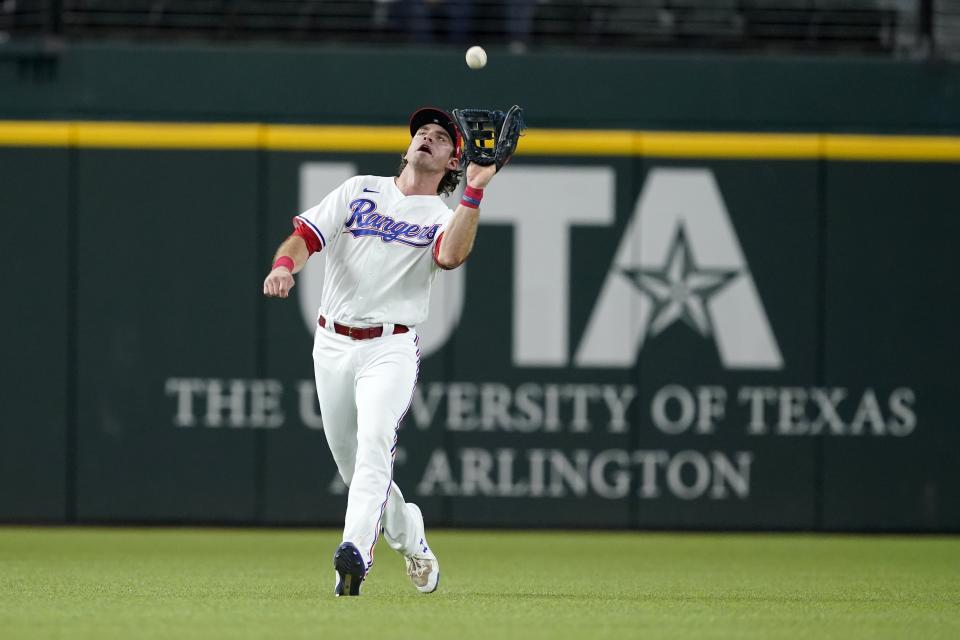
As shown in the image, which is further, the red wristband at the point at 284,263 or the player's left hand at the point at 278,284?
the red wristband at the point at 284,263

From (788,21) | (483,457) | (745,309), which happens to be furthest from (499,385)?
(788,21)

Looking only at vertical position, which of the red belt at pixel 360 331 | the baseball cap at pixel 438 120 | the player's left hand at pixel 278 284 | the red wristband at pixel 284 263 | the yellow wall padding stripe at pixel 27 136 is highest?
the yellow wall padding stripe at pixel 27 136

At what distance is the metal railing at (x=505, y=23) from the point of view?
11.0m

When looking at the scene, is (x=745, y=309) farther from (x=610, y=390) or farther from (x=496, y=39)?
(x=496, y=39)

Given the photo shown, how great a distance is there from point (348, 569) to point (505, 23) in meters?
6.04

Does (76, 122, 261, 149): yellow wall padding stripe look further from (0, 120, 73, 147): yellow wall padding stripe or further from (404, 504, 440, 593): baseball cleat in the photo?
(404, 504, 440, 593): baseball cleat

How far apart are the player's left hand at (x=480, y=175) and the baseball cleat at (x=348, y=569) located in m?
1.44

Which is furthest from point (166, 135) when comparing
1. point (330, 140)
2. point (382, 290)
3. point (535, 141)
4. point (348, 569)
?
point (348, 569)

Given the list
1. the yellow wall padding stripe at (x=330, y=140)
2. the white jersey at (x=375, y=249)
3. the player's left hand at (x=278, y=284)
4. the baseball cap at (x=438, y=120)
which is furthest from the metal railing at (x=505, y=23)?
the player's left hand at (x=278, y=284)

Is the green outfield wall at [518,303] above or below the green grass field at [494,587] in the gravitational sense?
above

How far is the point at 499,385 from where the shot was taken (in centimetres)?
1052

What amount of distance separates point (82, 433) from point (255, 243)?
1705 millimetres

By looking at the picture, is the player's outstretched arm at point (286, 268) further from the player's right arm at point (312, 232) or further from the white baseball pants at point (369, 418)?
the white baseball pants at point (369, 418)

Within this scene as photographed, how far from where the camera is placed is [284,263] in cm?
609
